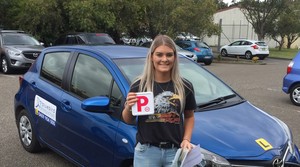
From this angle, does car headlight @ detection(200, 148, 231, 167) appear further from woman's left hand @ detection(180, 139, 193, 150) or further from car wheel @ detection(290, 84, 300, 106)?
car wheel @ detection(290, 84, 300, 106)

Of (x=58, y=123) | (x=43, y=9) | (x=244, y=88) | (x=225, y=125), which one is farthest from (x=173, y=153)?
(x=43, y=9)

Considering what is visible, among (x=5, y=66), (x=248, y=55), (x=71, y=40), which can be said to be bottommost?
(x=248, y=55)

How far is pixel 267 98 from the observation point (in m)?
10.1

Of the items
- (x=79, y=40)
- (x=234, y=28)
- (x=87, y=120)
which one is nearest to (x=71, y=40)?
(x=79, y=40)

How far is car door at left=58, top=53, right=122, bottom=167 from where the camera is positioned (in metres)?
3.62

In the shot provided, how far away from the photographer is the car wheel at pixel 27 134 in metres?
5.08

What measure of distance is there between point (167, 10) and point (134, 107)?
21.8 meters

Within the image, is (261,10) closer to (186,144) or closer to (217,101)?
(217,101)

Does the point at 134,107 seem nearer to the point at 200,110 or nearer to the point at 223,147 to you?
the point at 223,147

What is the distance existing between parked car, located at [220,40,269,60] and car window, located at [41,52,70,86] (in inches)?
913

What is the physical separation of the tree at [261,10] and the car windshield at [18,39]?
23.2 metres

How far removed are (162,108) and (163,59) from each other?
0.34m

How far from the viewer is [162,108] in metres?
2.62

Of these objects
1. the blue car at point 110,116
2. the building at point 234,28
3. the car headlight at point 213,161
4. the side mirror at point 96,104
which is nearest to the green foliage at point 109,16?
the blue car at point 110,116
